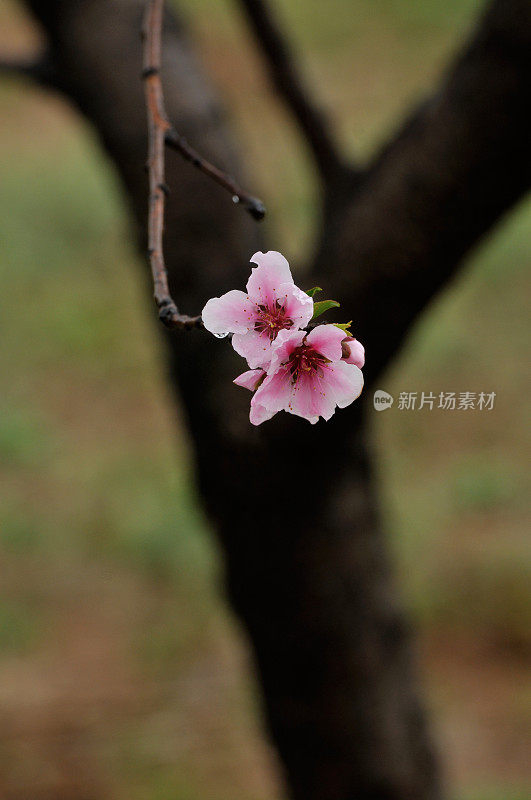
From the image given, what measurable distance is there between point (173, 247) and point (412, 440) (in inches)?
131

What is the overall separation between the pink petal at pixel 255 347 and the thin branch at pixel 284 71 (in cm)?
99

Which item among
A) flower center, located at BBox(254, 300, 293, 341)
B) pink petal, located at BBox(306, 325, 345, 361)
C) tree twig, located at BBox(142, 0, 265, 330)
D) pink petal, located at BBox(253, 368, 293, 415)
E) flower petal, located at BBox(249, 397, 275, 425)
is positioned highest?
tree twig, located at BBox(142, 0, 265, 330)

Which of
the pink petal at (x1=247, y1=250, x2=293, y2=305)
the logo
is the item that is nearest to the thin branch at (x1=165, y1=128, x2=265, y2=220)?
the pink petal at (x1=247, y1=250, x2=293, y2=305)

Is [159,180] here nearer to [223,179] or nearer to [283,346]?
[223,179]

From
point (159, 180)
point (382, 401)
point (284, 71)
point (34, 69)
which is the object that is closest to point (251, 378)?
point (159, 180)

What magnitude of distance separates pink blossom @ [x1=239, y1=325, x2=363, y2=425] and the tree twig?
0.07m

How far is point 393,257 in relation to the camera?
1209mm

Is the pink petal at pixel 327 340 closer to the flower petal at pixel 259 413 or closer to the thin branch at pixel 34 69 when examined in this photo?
the flower petal at pixel 259 413

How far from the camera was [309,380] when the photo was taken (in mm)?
624

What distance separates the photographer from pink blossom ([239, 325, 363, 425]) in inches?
23.8

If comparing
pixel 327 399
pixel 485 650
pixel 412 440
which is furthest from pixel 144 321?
pixel 327 399

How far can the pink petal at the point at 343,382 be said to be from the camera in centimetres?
62

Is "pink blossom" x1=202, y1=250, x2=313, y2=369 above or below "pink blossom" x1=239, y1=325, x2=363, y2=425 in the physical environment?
above

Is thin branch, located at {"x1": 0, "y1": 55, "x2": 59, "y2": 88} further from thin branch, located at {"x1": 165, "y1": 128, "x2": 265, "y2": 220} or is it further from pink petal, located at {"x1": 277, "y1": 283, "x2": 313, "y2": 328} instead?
pink petal, located at {"x1": 277, "y1": 283, "x2": 313, "y2": 328}
